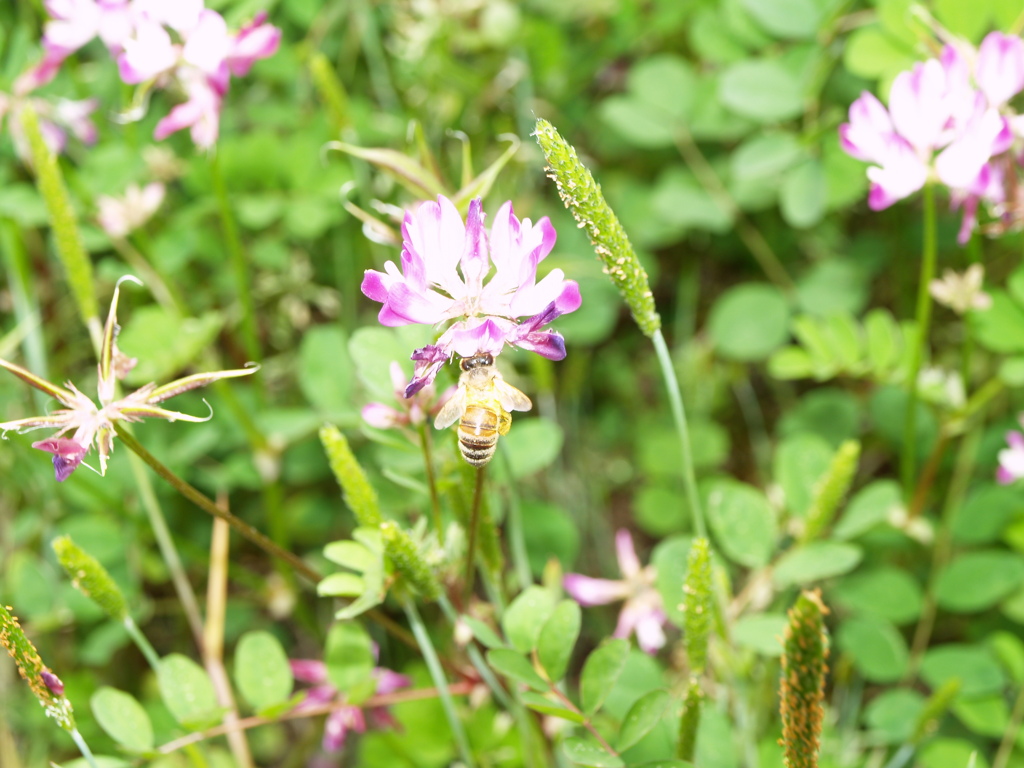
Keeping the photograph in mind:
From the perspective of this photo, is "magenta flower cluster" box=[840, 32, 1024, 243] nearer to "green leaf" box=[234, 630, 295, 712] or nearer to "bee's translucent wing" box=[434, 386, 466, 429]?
"bee's translucent wing" box=[434, 386, 466, 429]

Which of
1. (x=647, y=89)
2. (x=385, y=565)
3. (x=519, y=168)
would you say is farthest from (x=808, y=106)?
(x=385, y=565)

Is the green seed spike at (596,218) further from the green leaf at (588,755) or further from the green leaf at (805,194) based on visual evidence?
the green leaf at (805,194)

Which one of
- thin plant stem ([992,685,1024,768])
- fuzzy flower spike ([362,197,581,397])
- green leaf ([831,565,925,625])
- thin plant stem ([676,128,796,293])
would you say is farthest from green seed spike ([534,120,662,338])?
thin plant stem ([676,128,796,293])

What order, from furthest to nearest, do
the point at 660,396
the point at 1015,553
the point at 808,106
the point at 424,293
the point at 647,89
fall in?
the point at 660,396 → the point at 647,89 → the point at 808,106 → the point at 1015,553 → the point at 424,293

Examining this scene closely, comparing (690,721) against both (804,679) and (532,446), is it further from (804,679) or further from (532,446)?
(532,446)

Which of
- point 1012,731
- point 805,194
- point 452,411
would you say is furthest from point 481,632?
point 805,194

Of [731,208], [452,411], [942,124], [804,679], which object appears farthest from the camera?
[731,208]

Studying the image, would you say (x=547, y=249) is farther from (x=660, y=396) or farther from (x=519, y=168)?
(x=660, y=396)
